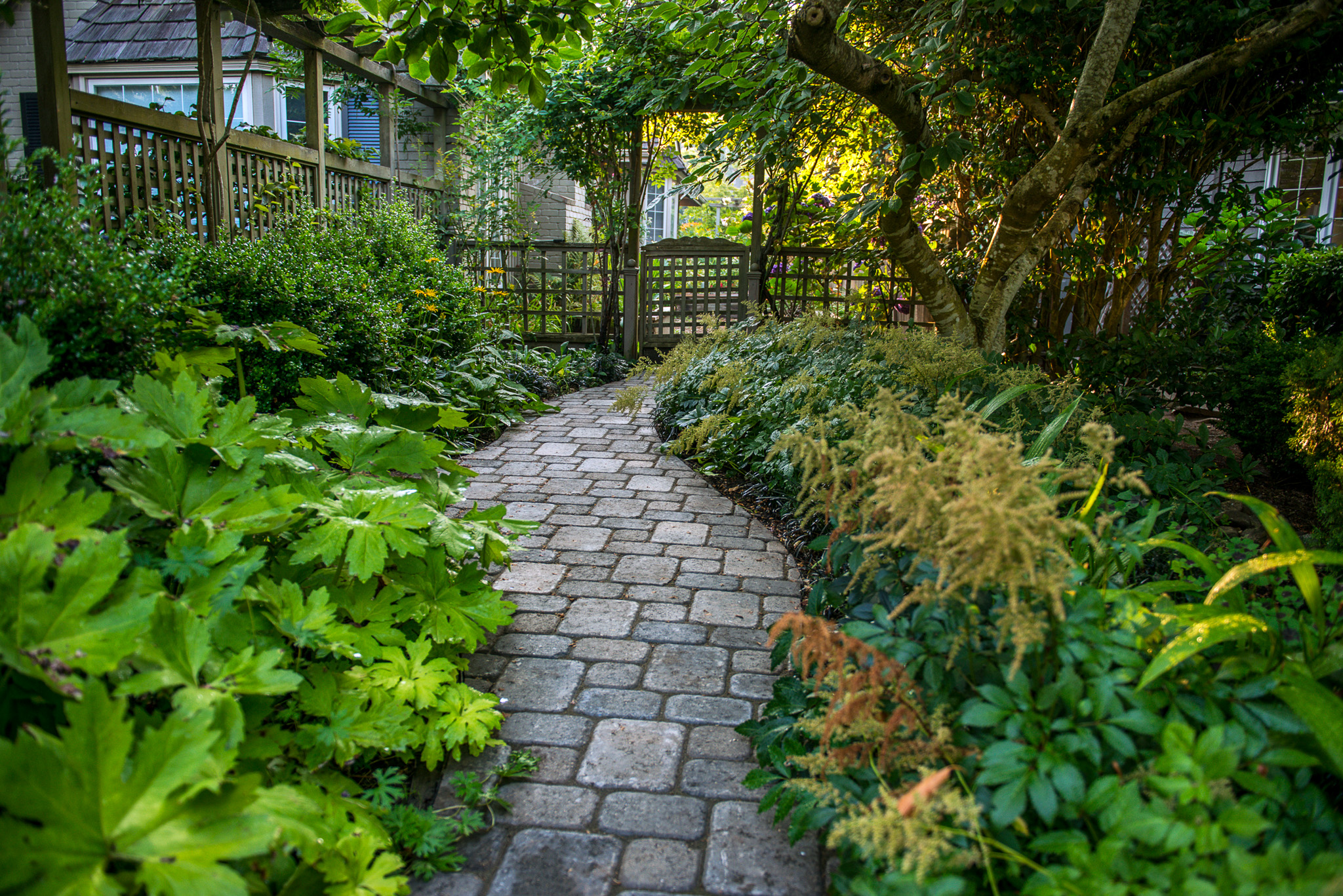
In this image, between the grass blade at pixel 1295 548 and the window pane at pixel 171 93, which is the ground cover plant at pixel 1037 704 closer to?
the grass blade at pixel 1295 548

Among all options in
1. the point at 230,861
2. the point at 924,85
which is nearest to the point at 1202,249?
the point at 924,85

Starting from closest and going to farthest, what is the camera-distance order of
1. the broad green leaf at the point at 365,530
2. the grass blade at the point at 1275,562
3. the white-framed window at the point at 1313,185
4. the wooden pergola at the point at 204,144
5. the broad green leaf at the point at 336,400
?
the grass blade at the point at 1275,562 → the broad green leaf at the point at 365,530 → the broad green leaf at the point at 336,400 → the wooden pergola at the point at 204,144 → the white-framed window at the point at 1313,185

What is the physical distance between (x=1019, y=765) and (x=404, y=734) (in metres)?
1.38

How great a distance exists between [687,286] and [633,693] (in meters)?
7.44

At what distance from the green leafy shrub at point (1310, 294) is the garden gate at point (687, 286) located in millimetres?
5146

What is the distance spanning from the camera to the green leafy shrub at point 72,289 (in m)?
1.85

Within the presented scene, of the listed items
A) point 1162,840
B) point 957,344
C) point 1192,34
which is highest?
point 1192,34

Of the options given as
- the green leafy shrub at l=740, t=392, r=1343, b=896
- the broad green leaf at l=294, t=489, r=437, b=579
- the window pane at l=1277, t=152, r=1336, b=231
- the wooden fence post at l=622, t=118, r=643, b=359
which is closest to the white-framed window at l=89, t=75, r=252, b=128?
the wooden fence post at l=622, t=118, r=643, b=359

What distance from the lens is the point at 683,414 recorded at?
229 inches

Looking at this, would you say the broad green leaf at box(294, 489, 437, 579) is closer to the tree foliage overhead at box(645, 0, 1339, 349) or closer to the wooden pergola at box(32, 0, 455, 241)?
the tree foliage overhead at box(645, 0, 1339, 349)

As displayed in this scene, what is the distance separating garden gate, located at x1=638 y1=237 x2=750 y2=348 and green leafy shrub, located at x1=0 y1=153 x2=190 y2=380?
7237 mm

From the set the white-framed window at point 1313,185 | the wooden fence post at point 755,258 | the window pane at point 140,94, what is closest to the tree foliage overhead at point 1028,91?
the wooden fence post at point 755,258

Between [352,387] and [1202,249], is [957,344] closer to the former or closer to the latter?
[352,387]

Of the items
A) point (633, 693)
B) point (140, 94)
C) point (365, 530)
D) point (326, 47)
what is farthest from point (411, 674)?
point (140, 94)
